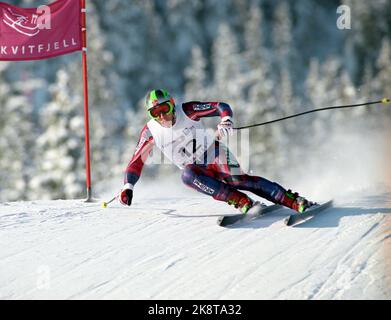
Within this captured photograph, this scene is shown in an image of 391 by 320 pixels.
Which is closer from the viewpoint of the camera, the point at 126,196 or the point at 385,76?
the point at 126,196

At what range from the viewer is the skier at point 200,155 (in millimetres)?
5918

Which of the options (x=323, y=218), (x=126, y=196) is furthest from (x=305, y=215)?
(x=126, y=196)

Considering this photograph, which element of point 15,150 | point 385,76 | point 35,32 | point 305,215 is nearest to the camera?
point 305,215

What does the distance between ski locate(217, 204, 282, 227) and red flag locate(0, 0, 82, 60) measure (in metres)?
3.89

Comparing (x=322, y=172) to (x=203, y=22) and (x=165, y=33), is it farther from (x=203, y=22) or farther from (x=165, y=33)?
(x=203, y=22)

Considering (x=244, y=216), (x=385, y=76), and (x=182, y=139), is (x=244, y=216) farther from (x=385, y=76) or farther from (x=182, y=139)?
(x=385, y=76)

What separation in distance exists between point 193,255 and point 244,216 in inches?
45.4

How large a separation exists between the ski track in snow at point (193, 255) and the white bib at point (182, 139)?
0.69 metres

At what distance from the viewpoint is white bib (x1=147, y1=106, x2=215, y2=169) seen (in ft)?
20.2

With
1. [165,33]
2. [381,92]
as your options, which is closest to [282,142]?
[381,92]

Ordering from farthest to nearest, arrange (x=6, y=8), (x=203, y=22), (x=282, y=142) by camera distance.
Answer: (x=203, y=22), (x=282, y=142), (x=6, y=8)

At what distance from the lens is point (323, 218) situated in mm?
5727

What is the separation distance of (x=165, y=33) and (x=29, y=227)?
65409 millimetres

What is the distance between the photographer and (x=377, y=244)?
4699mm
